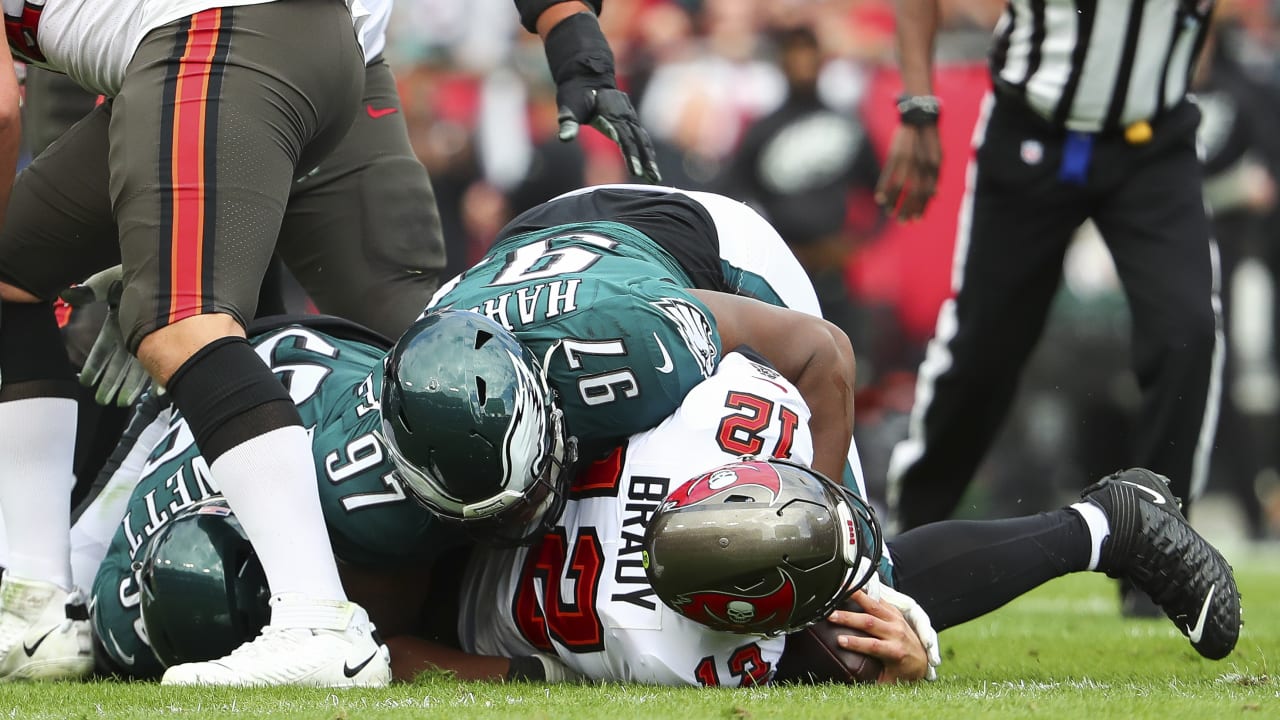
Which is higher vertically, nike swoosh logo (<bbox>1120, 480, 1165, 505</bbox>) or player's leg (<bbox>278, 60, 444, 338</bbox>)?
player's leg (<bbox>278, 60, 444, 338</bbox>)

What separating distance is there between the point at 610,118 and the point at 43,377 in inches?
52.1

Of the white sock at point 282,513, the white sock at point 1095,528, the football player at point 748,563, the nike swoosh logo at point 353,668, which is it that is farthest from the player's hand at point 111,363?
the white sock at point 1095,528

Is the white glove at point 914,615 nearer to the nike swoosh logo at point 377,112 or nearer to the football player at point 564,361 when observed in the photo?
the football player at point 564,361

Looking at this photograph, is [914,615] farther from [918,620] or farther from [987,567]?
[987,567]

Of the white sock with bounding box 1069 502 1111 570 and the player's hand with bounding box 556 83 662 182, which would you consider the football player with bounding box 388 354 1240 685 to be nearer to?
the white sock with bounding box 1069 502 1111 570

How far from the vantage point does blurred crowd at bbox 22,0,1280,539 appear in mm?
7559

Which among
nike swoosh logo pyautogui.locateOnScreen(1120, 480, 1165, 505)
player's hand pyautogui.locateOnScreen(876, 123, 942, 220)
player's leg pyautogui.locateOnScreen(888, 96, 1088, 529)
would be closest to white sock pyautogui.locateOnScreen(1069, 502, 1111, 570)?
nike swoosh logo pyautogui.locateOnScreen(1120, 480, 1165, 505)

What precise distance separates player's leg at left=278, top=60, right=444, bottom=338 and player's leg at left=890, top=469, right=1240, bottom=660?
1372 millimetres

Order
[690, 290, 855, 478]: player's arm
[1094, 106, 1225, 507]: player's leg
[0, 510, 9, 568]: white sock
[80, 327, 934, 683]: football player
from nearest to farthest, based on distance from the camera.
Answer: [80, 327, 934, 683]: football player
[690, 290, 855, 478]: player's arm
[0, 510, 9, 568]: white sock
[1094, 106, 1225, 507]: player's leg

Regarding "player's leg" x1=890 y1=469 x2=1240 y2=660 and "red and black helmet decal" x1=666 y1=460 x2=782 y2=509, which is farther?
"player's leg" x1=890 y1=469 x2=1240 y2=660

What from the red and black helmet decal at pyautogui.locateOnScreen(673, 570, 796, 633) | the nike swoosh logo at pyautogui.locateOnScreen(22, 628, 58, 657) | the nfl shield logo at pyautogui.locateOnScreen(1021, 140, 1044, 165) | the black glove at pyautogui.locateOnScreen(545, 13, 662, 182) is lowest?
the nike swoosh logo at pyautogui.locateOnScreen(22, 628, 58, 657)

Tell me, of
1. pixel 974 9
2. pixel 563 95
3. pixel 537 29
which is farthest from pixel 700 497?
pixel 974 9

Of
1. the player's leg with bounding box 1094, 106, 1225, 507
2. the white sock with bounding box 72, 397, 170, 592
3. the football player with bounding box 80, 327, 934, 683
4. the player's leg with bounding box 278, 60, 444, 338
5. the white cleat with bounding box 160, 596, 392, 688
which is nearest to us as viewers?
the white cleat with bounding box 160, 596, 392, 688

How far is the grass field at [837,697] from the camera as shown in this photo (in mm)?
2479
